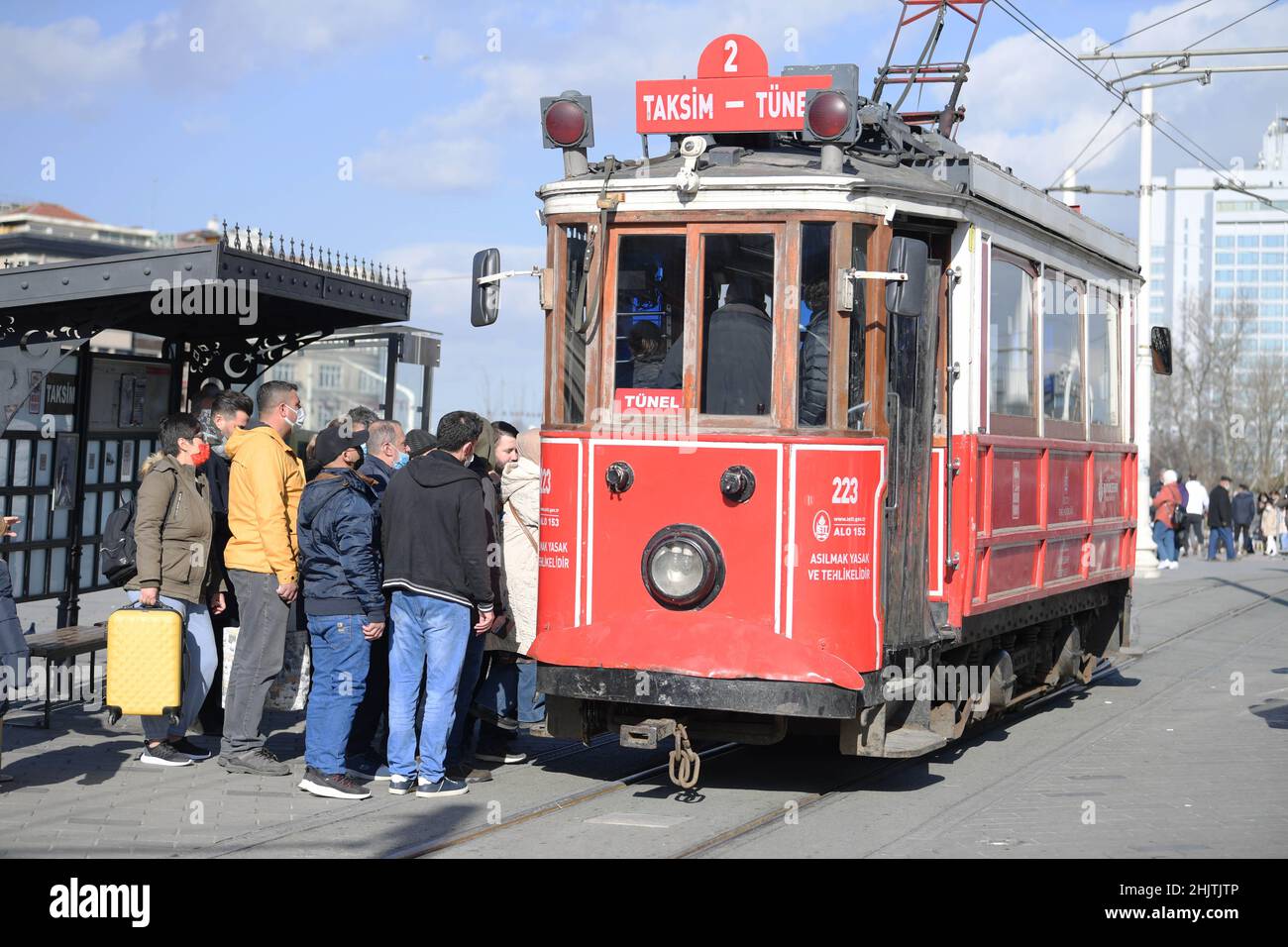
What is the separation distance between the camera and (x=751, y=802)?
820 centimetres

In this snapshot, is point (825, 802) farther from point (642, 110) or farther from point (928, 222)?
point (642, 110)

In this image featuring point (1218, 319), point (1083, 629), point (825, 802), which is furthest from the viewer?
point (1218, 319)

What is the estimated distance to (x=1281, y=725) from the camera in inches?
432

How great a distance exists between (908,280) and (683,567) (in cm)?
181

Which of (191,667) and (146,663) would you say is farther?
(191,667)

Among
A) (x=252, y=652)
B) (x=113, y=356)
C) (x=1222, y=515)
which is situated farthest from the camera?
(x=1222, y=515)

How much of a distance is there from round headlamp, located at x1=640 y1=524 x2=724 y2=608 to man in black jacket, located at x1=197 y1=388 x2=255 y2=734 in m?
2.82

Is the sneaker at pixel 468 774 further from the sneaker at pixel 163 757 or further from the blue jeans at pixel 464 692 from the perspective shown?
the sneaker at pixel 163 757

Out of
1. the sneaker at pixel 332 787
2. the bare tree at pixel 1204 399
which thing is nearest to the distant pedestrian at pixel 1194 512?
the sneaker at pixel 332 787

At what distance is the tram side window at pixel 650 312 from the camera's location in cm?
802

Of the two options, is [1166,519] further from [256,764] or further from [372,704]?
[256,764]

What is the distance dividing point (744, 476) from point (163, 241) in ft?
236

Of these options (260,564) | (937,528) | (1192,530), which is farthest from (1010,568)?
(1192,530)

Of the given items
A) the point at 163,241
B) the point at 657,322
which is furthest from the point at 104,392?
the point at 163,241
